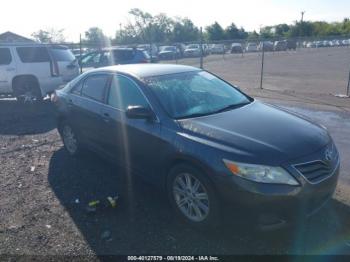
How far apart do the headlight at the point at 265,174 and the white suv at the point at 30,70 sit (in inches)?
369

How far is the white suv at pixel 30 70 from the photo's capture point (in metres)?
10.7

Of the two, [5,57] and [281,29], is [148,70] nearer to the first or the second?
[5,57]

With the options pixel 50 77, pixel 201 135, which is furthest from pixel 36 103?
pixel 201 135

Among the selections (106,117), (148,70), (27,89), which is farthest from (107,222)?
(27,89)

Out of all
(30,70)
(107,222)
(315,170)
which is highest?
(30,70)

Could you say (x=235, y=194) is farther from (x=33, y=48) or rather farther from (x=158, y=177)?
(x=33, y=48)

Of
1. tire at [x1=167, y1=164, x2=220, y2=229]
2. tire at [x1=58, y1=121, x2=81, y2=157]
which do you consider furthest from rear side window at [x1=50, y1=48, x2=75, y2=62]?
tire at [x1=167, y1=164, x2=220, y2=229]

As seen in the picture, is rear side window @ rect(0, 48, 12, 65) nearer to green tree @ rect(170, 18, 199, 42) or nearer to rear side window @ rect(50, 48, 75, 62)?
rear side window @ rect(50, 48, 75, 62)

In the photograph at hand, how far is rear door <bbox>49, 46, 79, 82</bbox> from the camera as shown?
11.1m

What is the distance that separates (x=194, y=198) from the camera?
347 cm

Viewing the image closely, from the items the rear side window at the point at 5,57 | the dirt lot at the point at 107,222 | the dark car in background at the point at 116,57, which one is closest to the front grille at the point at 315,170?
the dirt lot at the point at 107,222

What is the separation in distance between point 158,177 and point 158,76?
140 centimetres

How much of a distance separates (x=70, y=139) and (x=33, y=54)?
6.33 meters

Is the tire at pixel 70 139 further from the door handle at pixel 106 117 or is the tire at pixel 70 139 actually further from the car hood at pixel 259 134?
the car hood at pixel 259 134
